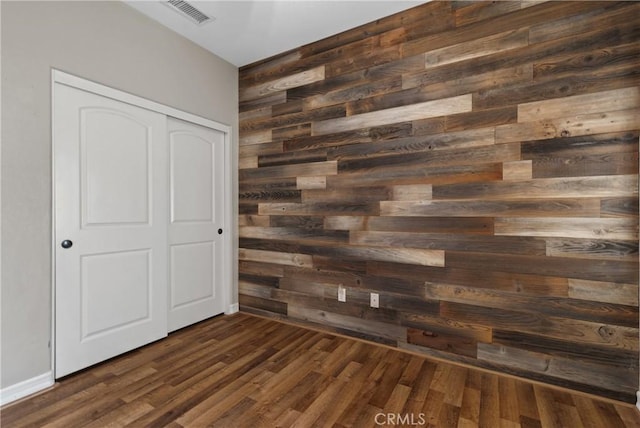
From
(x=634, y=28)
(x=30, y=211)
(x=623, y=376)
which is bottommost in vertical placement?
(x=623, y=376)

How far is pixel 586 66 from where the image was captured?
187cm

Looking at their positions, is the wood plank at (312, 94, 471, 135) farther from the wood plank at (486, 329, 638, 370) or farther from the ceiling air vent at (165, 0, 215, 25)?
the wood plank at (486, 329, 638, 370)

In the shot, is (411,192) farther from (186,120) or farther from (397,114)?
(186,120)

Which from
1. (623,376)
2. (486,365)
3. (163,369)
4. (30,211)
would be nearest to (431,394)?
(486,365)

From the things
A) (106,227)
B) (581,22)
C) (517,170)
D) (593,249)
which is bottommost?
(593,249)

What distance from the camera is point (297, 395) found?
6.09ft

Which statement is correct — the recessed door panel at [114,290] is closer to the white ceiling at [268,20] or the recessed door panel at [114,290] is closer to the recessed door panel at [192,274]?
the recessed door panel at [192,274]

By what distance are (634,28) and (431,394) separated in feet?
8.37

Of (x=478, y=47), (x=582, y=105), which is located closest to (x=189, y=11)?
(x=478, y=47)

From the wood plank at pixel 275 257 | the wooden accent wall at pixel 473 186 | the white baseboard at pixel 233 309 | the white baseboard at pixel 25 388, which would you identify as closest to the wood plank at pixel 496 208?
the wooden accent wall at pixel 473 186

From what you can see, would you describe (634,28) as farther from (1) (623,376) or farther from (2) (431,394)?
(2) (431,394)
